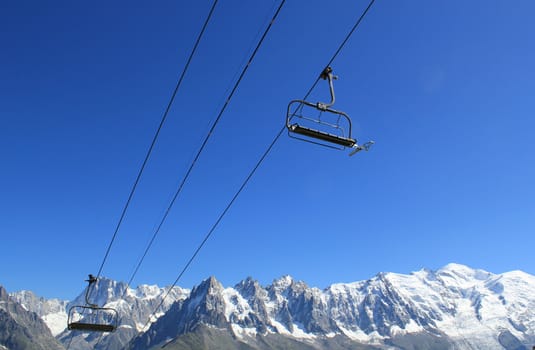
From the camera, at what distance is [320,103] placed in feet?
48.2

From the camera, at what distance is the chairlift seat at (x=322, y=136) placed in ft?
46.4

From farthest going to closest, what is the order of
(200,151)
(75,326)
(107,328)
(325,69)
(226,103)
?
1. (107,328)
2. (75,326)
3. (200,151)
4. (226,103)
5. (325,69)

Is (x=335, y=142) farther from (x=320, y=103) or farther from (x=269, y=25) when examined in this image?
(x=269, y=25)

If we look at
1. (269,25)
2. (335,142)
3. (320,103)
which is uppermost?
(269,25)

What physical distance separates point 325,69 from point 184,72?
16.7 ft

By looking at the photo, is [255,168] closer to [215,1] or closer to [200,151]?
[200,151]

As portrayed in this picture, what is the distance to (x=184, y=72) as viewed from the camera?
17.0 metres

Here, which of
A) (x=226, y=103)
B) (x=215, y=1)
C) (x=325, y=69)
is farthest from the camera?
(x=226, y=103)

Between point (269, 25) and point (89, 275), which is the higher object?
point (89, 275)

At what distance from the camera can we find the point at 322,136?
14.3 metres

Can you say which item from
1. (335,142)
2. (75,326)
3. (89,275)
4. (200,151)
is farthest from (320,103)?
(89,275)

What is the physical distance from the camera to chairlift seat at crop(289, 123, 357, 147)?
46.4ft

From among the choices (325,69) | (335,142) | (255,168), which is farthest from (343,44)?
(255,168)

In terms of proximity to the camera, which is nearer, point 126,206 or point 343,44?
point 343,44
